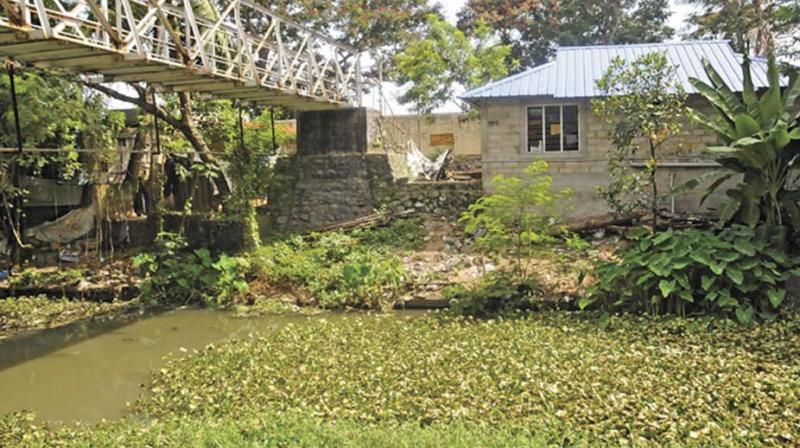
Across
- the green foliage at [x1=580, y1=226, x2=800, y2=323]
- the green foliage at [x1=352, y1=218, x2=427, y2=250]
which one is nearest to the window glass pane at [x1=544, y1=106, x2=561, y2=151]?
the green foliage at [x1=352, y1=218, x2=427, y2=250]

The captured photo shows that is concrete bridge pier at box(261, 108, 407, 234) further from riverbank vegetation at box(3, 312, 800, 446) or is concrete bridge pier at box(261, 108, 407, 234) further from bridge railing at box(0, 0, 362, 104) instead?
riverbank vegetation at box(3, 312, 800, 446)

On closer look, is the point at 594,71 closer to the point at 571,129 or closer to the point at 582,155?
the point at 571,129

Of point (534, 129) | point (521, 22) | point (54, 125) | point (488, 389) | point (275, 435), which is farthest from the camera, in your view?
point (521, 22)

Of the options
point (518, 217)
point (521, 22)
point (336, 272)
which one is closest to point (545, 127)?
point (518, 217)

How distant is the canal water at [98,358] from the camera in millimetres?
7137

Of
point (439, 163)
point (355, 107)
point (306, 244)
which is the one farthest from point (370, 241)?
point (439, 163)

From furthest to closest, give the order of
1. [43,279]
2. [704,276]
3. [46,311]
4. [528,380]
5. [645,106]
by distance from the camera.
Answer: [43,279] < [46,311] < [645,106] < [704,276] < [528,380]

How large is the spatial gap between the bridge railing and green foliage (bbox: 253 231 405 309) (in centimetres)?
338

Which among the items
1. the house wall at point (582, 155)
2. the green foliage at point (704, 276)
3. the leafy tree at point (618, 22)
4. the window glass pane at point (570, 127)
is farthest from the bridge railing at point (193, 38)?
the leafy tree at point (618, 22)

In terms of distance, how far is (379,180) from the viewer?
16.7 m

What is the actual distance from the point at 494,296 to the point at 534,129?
6.79 meters

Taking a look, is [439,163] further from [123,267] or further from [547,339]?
Answer: [547,339]

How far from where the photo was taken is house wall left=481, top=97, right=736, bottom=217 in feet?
49.2

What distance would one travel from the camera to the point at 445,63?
2195 cm
